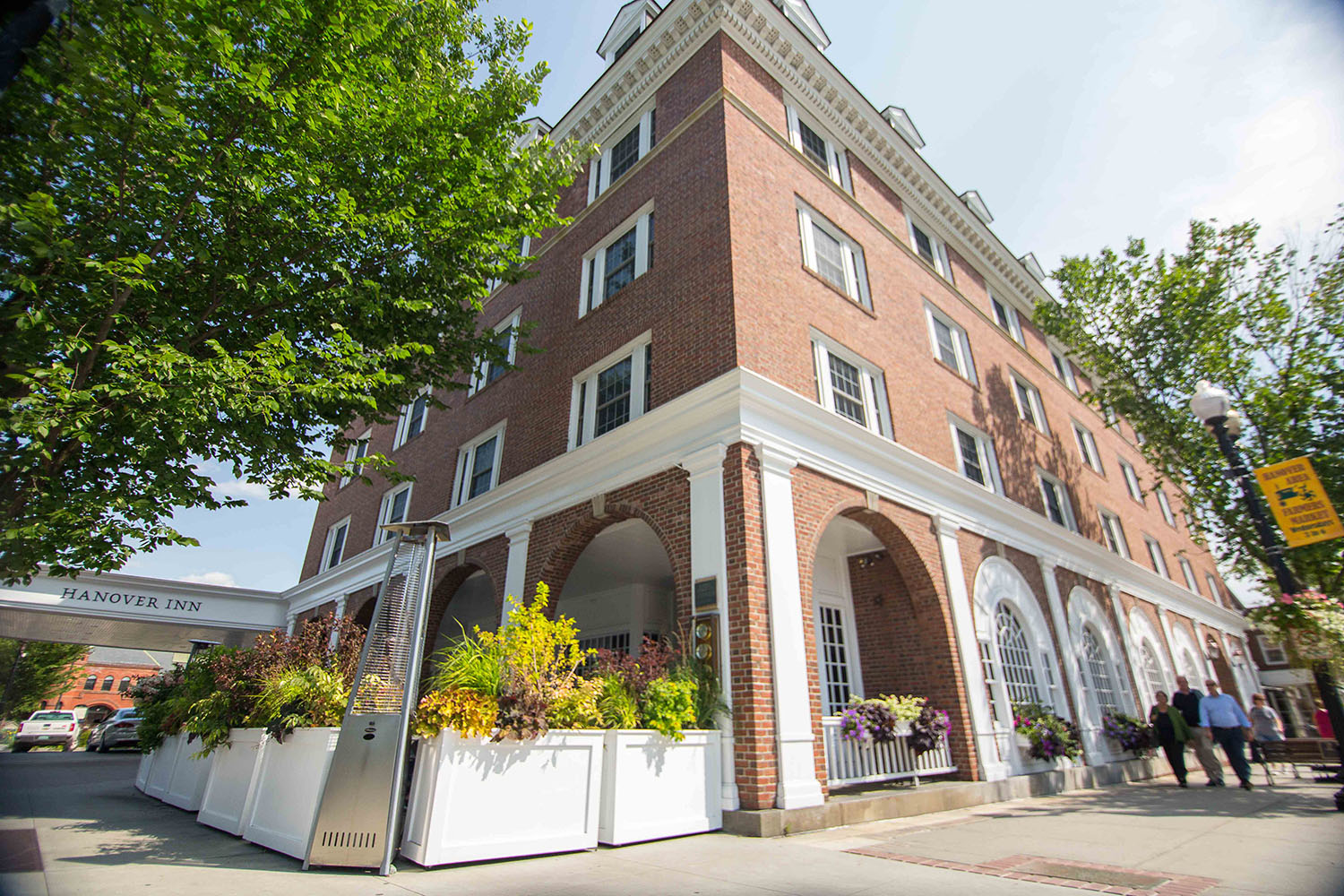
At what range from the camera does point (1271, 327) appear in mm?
16953

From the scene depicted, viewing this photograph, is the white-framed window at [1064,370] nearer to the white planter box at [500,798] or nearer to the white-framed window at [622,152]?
the white-framed window at [622,152]

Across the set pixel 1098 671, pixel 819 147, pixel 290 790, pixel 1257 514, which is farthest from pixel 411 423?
pixel 1098 671

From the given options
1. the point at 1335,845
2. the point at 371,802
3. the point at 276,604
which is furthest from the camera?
the point at 276,604

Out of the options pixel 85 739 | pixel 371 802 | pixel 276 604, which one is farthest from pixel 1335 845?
pixel 85 739

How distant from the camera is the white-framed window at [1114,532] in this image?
804 inches

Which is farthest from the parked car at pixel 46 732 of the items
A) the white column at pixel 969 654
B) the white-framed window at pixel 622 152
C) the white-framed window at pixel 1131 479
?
the white-framed window at pixel 1131 479

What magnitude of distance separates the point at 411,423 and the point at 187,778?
12.8m

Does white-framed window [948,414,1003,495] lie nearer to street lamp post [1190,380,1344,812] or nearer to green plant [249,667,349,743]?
street lamp post [1190,380,1344,812]

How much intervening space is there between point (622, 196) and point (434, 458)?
9.06 metres

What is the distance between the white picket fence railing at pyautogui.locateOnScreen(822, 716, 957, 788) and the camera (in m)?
8.55

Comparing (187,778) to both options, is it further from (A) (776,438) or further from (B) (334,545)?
(B) (334,545)

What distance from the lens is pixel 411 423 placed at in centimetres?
1995

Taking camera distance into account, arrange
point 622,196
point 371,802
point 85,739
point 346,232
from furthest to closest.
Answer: point 85,739 → point 622,196 → point 346,232 → point 371,802

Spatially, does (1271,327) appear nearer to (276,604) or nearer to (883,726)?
(883,726)
